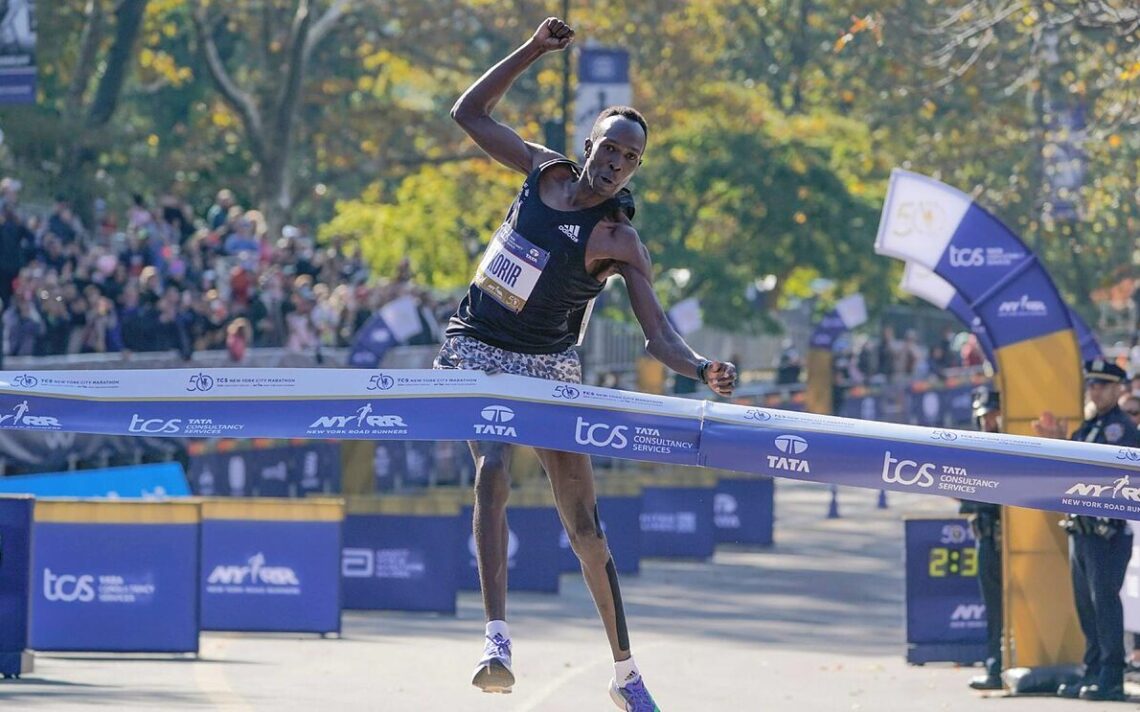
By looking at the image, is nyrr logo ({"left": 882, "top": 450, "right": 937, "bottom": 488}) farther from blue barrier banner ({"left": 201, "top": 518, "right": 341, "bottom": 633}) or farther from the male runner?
blue barrier banner ({"left": 201, "top": 518, "right": 341, "bottom": 633})

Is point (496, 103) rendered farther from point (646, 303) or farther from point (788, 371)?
point (788, 371)

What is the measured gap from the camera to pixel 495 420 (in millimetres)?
7883

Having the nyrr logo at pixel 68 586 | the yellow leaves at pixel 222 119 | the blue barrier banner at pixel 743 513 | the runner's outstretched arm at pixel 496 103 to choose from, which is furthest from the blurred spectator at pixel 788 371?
the runner's outstretched arm at pixel 496 103

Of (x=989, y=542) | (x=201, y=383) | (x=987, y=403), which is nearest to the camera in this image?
(x=201, y=383)

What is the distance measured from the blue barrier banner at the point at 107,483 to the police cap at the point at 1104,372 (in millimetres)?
7635

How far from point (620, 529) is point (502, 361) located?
1324cm

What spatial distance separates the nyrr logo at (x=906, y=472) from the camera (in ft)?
26.2

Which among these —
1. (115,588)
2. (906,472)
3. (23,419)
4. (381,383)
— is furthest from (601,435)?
(115,588)

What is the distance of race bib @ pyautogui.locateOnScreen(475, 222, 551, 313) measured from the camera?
7766 millimetres

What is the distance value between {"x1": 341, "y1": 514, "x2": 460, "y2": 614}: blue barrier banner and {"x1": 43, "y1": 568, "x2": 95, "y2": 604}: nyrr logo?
4.14m

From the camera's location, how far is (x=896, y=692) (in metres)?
12.8

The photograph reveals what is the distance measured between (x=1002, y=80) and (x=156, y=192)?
46.3ft

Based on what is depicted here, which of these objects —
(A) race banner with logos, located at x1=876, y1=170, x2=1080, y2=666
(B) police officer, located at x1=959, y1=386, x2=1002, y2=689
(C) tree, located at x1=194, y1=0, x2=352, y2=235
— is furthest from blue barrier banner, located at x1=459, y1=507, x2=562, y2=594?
(C) tree, located at x1=194, y1=0, x2=352, y2=235

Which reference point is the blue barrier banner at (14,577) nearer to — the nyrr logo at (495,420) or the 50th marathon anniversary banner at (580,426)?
the 50th marathon anniversary banner at (580,426)
